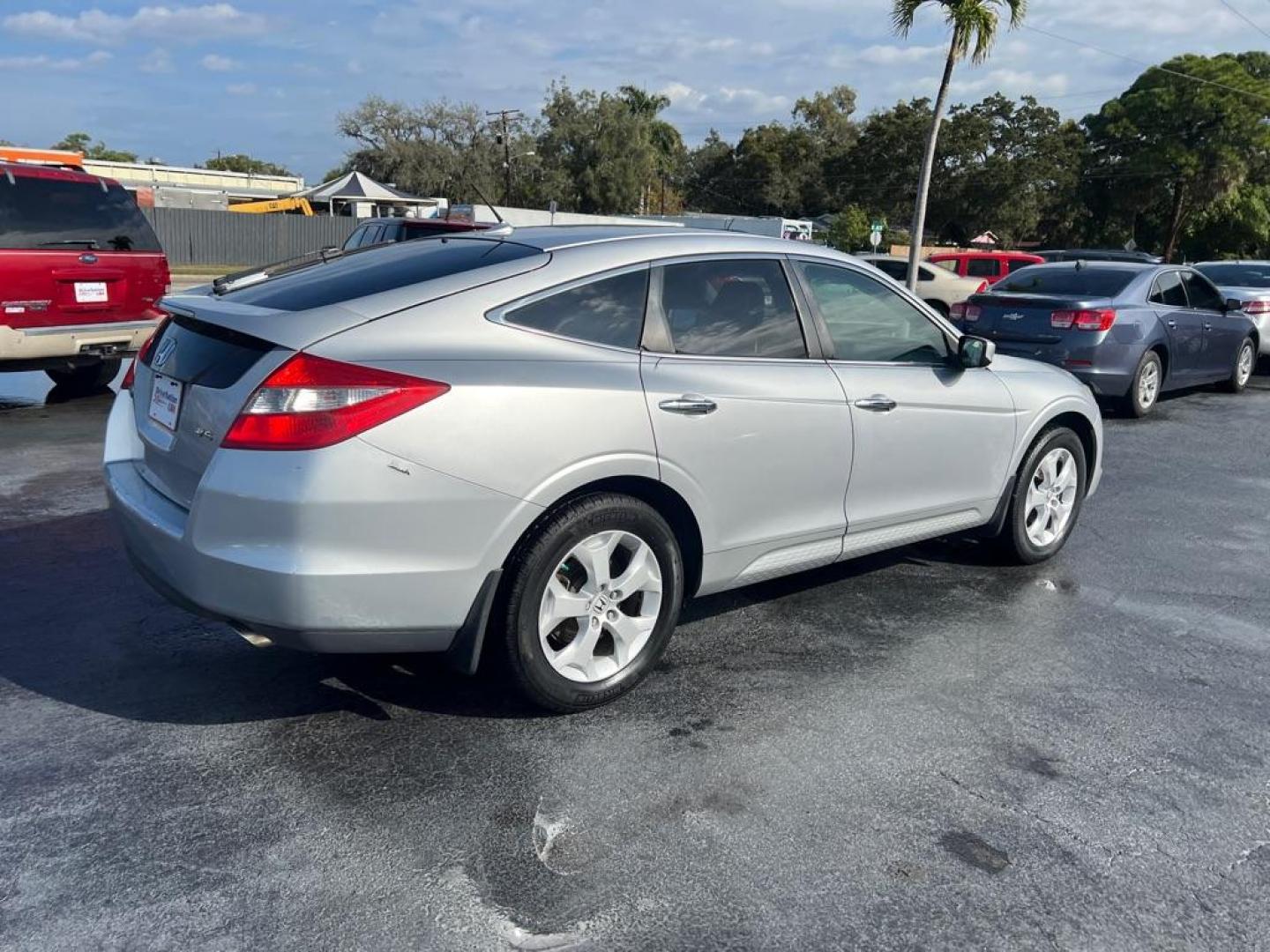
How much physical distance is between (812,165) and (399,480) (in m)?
80.9

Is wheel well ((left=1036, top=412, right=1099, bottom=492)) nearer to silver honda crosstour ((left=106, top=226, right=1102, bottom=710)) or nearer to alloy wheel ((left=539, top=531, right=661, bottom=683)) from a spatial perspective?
silver honda crosstour ((left=106, top=226, right=1102, bottom=710))

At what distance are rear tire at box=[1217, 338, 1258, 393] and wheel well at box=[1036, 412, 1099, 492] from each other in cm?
800

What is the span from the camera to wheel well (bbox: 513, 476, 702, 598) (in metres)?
3.58

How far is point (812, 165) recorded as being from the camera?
79812mm

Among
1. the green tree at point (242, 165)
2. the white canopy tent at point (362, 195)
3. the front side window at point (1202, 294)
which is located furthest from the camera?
the green tree at point (242, 165)

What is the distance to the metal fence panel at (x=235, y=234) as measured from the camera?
3862cm

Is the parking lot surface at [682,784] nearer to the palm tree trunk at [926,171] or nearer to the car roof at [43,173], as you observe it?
the car roof at [43,173]

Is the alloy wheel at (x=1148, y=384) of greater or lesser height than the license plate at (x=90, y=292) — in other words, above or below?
below

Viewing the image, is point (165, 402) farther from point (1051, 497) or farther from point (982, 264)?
point (982, 264)

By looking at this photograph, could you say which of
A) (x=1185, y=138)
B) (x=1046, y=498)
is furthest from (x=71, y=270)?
(x=1185, y=138)

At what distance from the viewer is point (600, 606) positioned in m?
3.70

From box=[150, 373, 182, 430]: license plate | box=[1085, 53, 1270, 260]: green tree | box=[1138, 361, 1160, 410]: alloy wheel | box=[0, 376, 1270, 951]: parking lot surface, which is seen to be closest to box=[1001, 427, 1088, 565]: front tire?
box=[0, 376, 1270, 951]: parking lot surface

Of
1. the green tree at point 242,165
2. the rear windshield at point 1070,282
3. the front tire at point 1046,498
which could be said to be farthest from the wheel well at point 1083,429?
the green tree at point 242,165

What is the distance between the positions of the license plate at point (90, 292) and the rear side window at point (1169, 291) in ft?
30.9
